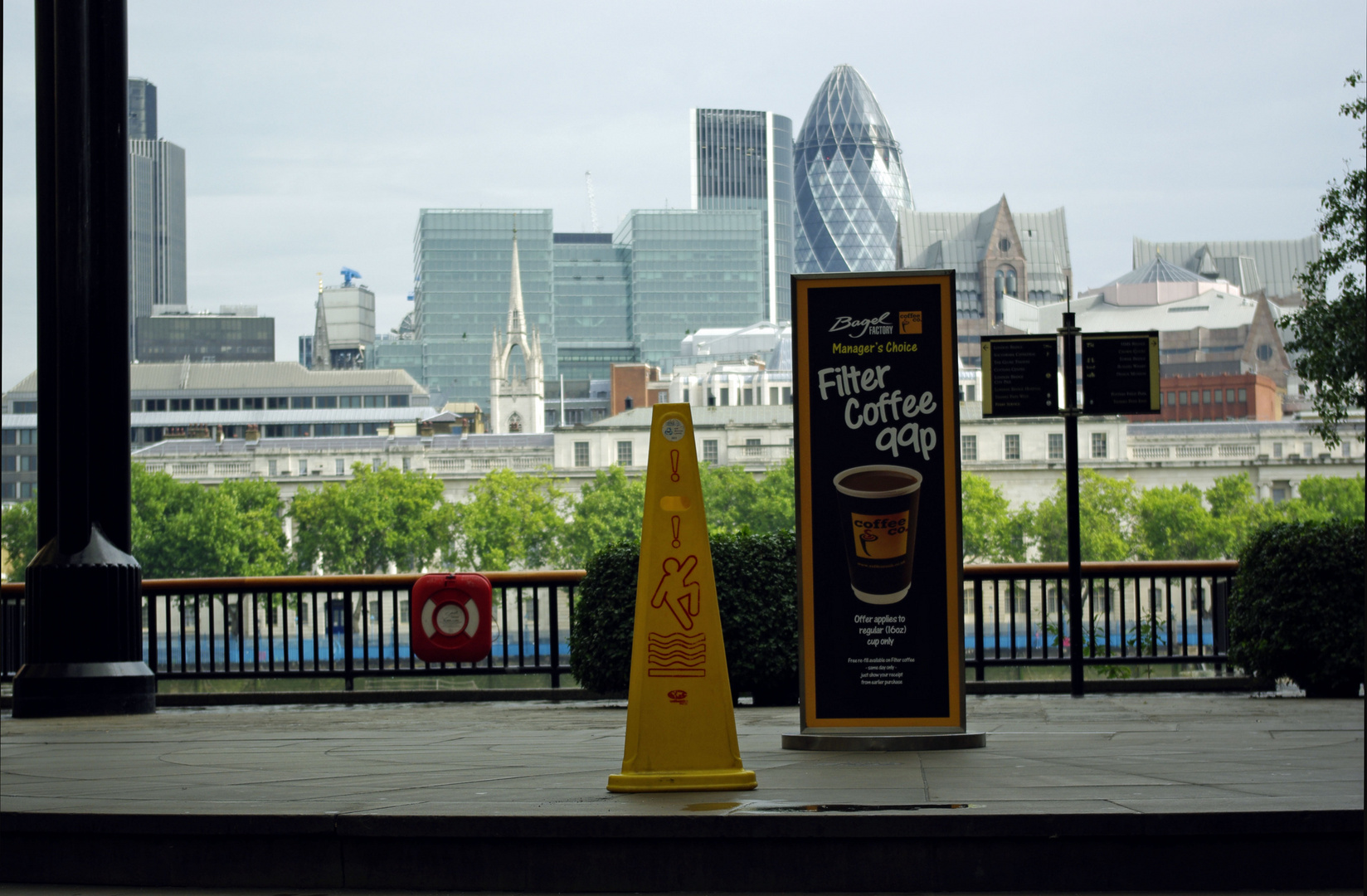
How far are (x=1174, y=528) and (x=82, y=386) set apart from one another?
3525 inches

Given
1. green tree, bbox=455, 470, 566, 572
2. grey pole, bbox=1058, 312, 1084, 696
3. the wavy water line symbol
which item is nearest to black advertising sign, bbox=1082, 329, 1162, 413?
grey pole, bbox=1058, 312, 1084, 696

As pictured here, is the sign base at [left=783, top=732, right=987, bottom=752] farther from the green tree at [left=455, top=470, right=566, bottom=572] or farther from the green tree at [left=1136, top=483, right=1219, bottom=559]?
the green tree at [left=455, top=470, right=566, bottom=572]

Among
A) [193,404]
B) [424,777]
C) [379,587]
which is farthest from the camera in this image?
[193,404]

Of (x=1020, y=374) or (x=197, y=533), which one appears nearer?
(x=1020, y=374)

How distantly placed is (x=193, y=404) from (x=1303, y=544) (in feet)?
556

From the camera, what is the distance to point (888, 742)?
7.00 metres

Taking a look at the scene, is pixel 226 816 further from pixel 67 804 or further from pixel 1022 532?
pixel 1022 532

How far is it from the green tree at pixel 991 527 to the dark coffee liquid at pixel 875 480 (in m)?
85.1

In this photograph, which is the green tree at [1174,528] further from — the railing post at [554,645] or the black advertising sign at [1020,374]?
the railing post at [554,645]

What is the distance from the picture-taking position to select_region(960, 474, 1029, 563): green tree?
91812mm

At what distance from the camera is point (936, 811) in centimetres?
504

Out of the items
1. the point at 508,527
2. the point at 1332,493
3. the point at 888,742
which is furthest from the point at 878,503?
the point at 1332,493

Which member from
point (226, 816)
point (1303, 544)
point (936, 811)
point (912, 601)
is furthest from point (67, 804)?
point (1303, 544)

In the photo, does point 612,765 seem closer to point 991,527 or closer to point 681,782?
point 681,782
